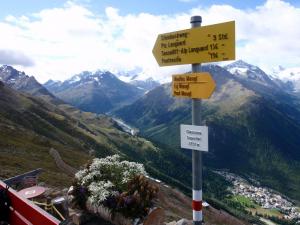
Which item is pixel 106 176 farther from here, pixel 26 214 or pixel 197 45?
pixel 197 45

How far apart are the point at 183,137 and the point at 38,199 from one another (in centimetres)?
1337

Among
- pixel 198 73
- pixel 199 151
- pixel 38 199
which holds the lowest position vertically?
pixel 38 199

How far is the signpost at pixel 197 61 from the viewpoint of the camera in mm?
11625

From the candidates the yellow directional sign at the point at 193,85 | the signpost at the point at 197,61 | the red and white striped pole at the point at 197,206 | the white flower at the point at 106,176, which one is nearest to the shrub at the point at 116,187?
the white flower at the point at 106,176

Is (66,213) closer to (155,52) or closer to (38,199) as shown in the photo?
(38,199)

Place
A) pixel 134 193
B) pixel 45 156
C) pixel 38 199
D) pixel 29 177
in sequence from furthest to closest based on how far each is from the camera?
pixel 45 156 → pixel 29 177 → pixel 38 199 → pixel 134 193

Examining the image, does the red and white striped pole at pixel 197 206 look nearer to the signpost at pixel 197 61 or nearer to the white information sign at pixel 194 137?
the signpost at pixel 197 61

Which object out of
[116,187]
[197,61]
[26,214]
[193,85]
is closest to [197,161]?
[193,85]

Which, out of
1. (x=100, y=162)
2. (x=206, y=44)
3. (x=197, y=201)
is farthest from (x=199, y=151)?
(x=100, y=162)

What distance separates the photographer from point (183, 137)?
12.6 m

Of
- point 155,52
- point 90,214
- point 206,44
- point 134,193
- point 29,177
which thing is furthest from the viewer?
point 29,177

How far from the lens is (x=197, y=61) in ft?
40.1

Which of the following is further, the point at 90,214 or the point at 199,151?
the point at 90,214

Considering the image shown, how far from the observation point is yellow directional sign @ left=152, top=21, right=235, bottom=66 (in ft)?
37.7
